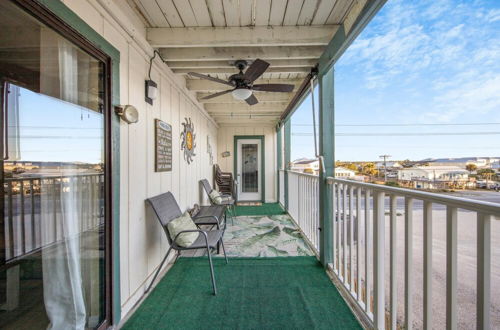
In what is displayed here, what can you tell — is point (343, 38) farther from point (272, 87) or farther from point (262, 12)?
point (272, 87)

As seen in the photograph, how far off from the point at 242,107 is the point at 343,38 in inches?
123

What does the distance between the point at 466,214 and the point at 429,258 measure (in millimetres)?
271

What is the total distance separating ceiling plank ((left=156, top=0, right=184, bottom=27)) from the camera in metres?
1.81

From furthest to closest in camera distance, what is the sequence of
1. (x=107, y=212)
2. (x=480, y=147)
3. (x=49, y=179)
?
(x=107, y=212), (x=49, y=179), (x=480, y=147)

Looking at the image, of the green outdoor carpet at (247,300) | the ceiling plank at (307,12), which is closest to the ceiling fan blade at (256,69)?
the ceiling plank at (307,12)

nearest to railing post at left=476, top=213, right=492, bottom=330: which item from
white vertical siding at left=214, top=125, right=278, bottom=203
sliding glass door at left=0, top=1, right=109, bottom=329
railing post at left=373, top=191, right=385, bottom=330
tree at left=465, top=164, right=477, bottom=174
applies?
tree at left=465, top=164, right=477, bottom=174

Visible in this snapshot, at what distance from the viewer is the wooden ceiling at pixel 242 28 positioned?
1.83 m

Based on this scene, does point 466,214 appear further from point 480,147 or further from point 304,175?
point 304,175

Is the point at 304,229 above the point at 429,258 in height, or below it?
below

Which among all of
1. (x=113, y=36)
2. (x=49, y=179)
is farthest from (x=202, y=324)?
(x=113, y=36)

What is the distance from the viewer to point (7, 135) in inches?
41.0

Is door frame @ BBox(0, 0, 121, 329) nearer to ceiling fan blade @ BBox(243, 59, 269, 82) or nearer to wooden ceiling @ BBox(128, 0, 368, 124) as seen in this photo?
wooden ceiling @ BBox(128, 0, 368, 124)

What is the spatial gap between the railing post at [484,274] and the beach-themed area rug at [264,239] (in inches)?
82.8

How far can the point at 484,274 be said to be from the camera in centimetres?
78
